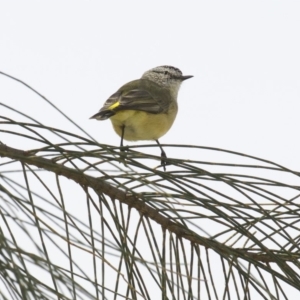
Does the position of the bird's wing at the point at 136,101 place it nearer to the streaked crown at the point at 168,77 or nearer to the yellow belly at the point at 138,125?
the yellow belly at the point at 138,125

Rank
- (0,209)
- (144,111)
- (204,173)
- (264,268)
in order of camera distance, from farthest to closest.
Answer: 1. (144,111)
2. (264,268)
3. (204,173)
4. (0,209)

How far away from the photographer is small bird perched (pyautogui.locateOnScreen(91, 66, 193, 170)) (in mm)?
5008

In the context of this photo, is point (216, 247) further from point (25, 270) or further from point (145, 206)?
point (25, 270)

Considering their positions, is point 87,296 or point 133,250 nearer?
point 87,296

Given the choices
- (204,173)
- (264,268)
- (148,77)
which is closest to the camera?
(204,173)

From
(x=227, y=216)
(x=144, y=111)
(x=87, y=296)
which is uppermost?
(x=144, y=111)

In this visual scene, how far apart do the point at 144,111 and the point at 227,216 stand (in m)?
3.61

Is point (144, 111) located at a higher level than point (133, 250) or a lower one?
higher

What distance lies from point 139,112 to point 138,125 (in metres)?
0.11

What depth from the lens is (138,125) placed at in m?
5.15

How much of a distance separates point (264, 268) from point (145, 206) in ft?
Result: 1.07

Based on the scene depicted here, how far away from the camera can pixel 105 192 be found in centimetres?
176

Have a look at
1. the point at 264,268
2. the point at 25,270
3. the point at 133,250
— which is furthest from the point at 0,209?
the point at 264,268

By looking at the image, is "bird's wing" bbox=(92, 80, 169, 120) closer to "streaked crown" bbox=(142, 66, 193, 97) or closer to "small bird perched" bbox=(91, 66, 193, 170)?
"small bird perched" bbox=(91, 66, 193, 170)
